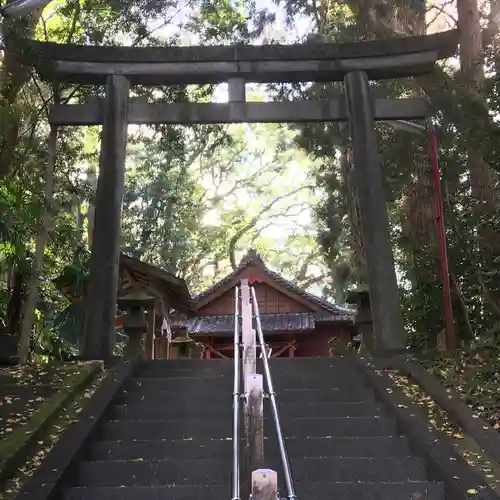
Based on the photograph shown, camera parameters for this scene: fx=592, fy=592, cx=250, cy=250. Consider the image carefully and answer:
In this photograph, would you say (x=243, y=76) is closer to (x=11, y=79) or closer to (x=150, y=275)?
(x=11, y=79)

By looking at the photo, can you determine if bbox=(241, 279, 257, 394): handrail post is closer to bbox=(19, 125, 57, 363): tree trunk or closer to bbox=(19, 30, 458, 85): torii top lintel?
bbox=(19, 125, 57, 363): tree trunk

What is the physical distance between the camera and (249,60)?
791 cm

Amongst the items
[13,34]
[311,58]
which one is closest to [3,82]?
[13,34]

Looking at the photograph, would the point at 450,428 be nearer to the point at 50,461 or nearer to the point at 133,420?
the point at 133,420

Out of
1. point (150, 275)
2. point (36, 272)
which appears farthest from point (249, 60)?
point (150, 275)

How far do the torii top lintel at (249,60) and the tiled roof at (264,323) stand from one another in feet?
32.5

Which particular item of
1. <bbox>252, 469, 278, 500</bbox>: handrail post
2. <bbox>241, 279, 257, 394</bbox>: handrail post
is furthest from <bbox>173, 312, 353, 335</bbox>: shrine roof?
<bbox>252, 469, 278, 500</bbox>: handrail post

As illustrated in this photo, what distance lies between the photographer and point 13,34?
7.22 meters

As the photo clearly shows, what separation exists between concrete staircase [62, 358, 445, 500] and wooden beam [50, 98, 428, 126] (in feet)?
11.9

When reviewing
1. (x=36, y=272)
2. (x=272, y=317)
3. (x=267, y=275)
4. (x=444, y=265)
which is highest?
(x=267, y=275)

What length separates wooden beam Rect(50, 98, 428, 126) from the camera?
783cm

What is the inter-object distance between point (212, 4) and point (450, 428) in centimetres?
1136

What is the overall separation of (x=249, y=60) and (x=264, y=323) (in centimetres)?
1050

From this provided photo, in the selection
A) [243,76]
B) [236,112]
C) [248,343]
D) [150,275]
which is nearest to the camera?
[248,343]
